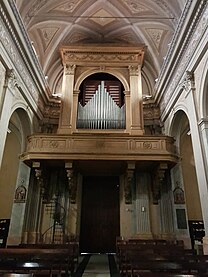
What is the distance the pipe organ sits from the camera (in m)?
9.97

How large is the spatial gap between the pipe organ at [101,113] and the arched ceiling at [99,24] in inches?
133

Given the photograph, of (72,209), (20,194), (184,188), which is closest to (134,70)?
(184,188)

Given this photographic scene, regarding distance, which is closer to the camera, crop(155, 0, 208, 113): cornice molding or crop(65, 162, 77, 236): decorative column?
crop(155, 0, 208, 113): cornice molding

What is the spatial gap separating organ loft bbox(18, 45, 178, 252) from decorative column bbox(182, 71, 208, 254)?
1708mm

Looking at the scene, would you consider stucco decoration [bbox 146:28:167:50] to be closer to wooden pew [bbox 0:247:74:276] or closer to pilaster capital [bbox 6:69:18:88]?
pilaster capital [bbox 6:69:18:88]

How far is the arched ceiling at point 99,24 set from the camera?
994 centimetres

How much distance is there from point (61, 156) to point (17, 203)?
9.50ft

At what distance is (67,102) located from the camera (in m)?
10.4

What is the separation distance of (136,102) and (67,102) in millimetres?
3078

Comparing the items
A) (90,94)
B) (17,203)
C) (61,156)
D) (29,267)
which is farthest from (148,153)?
(29,267)

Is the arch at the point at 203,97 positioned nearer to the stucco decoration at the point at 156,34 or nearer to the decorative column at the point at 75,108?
the decorative column at the point at 75,108

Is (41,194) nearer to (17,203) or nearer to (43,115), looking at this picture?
(17,203)

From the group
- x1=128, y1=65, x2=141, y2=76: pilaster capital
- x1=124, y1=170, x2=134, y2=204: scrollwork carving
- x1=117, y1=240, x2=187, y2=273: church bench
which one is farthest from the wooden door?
x1=117, y1=240, x2=187, y2=273: church bench

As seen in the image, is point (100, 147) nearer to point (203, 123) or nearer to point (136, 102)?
point (136, 102)
